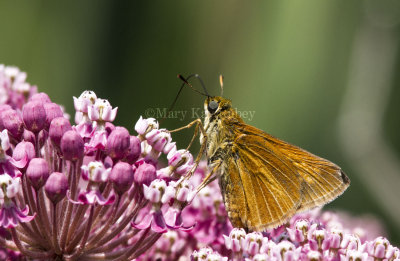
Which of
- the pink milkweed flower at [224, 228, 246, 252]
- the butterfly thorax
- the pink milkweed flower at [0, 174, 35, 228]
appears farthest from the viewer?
the butterfly thorax

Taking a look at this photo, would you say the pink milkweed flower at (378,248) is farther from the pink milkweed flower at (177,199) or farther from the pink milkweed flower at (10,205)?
the pink milkweed flower at (10,205)

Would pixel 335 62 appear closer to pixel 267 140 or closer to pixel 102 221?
pixel 267 140

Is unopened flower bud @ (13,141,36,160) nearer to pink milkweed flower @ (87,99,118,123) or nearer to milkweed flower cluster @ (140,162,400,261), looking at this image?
pink milkweed flower @ (87,99,118,123)

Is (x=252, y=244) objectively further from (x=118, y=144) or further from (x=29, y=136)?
(x=29, y=136)

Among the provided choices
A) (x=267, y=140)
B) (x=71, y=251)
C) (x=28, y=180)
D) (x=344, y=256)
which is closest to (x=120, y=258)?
(x=71, y=251)

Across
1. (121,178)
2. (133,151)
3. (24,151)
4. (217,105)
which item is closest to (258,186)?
(217,105)

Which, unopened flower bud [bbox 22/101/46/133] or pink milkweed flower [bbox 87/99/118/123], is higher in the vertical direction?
pink milkweed flower [bbox 87/99/118/123]

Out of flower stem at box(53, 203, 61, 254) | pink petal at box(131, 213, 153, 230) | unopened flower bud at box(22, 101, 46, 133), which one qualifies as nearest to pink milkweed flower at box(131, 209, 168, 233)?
pink petal at box(131, 213, 153, 230)
